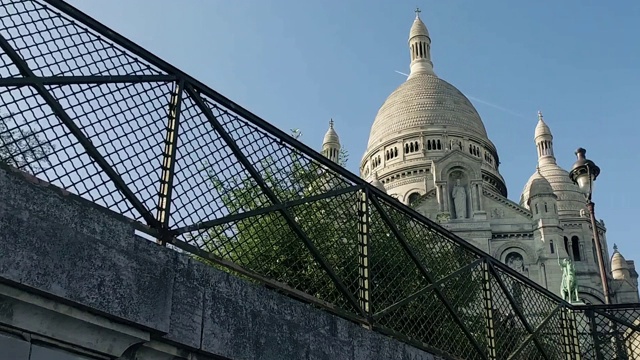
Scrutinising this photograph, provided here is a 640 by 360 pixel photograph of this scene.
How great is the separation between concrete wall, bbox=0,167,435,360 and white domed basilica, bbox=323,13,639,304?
44182mm

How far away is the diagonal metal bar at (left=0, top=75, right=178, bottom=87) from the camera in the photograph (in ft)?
12.9

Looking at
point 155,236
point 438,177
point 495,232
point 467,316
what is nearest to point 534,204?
point 495,232

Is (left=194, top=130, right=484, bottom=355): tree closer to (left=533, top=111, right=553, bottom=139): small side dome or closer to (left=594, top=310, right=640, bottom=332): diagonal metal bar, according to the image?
(left=594, top=310, right=640, bottom=332): diagonal metal bar

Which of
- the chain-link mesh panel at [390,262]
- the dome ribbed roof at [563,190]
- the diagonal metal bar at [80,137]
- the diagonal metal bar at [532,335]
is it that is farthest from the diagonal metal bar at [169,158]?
the dome ribbed roof at [563,190]

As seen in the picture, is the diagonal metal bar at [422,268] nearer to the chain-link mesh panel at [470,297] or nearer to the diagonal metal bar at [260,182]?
the chain-link mesh panel at [470,297]

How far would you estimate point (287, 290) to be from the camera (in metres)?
4.88

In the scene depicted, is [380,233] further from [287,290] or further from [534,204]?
[534,204]

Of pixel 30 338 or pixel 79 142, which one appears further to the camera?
pixel 79 142

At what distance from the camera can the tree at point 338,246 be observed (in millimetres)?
5492

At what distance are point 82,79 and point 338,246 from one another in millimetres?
2754

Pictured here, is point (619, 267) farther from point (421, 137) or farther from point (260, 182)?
point (260, 182)

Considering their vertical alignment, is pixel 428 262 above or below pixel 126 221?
above

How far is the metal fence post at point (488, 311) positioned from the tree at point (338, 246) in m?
0.18

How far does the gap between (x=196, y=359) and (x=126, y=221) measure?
852mm
